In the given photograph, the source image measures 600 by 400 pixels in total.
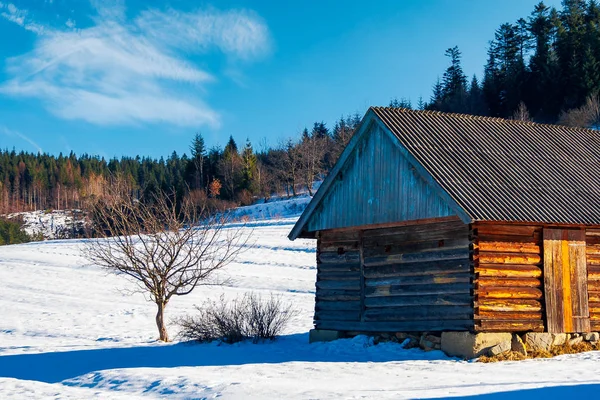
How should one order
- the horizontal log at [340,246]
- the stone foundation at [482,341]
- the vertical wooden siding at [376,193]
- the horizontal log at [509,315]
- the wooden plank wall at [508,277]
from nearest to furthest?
1. the stone foundation at [482,341]
2. the horizontal log at [509,315]
3. the wooden plank wall at [508,277]
4. the vertical wooden siding at [376,193]
5. the horizontal log at [340,246]

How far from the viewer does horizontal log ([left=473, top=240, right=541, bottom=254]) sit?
17.9 metres

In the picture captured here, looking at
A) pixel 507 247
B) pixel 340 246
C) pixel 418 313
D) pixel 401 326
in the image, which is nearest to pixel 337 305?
pixel 340 246

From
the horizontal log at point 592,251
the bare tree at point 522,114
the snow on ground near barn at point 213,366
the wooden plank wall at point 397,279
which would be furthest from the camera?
the bare tree at point 522,114

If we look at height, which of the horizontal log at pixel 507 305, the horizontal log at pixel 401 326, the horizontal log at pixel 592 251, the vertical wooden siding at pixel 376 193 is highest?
the vertical wooden siding at pixel 376 193

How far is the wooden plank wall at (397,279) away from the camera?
1806 cm

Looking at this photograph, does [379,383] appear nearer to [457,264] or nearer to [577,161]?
[457,264]

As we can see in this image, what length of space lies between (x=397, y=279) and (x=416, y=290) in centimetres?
73

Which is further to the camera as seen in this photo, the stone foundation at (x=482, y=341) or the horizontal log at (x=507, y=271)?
the horizontal log at (x=507, y=271)

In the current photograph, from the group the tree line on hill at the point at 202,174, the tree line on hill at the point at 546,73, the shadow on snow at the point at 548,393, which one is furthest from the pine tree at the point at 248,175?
the shadow on snow at the point at 548,393

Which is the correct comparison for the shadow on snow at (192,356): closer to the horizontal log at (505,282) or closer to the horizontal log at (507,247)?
the horizontal log at (505,282)

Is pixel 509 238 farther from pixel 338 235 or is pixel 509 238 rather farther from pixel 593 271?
pixel 338 235

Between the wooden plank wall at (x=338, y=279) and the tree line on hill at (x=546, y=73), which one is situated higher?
the tree line on hill at (x=546, y=73)

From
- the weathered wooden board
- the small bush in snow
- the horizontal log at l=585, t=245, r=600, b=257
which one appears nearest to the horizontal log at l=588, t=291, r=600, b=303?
the weathered wooden board

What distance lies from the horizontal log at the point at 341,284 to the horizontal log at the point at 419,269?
0.53m
